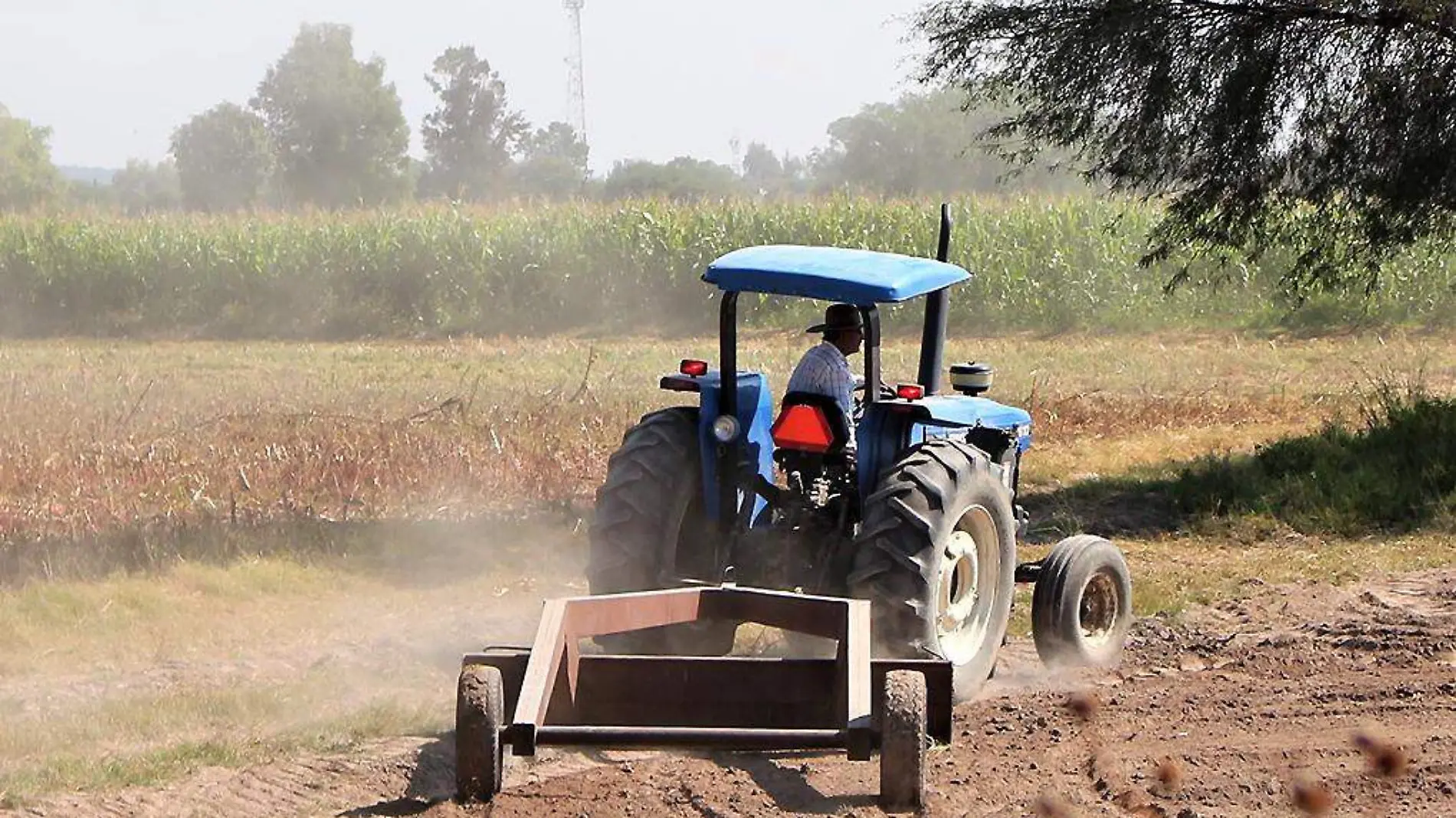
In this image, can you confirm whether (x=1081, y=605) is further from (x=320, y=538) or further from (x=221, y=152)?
(x=221, y=152)

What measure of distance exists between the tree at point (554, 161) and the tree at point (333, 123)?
4654mm

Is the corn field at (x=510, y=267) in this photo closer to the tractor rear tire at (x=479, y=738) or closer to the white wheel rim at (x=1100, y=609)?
the white wheel rim at (x=1100, y=609)

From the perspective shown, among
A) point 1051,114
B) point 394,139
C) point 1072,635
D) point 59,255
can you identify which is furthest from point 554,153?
point 1072,635

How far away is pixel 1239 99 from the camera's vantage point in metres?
12.1

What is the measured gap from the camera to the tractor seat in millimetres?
6945

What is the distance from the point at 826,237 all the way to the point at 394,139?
101 feet

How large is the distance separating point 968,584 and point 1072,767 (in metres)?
1.39

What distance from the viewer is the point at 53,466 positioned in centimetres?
1140

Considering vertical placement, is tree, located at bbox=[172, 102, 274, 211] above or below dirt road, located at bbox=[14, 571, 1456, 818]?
above

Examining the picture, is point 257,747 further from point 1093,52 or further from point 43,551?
point 1093,52

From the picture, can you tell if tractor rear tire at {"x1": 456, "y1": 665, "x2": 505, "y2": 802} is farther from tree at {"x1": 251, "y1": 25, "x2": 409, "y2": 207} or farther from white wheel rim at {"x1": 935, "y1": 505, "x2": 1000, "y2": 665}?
tree at {"x1": 251, "y1": 25, "x2": 409, "y2": 207}

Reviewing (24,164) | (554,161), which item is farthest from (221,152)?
(554,161)

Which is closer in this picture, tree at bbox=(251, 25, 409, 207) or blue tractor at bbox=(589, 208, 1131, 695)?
blue tractor at bbox=(589, 208, 1131, 695)

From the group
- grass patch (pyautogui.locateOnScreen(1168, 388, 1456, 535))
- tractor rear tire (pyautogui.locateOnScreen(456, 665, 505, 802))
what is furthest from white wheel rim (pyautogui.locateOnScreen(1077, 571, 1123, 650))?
grass patch (pyautogui.locateOnScreen(1168, 388, 1456, 535))
